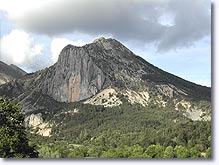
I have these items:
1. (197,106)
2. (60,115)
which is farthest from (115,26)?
(60,115)

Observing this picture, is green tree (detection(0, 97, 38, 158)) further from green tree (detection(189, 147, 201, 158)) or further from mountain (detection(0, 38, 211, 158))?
mountain (detection(0, 38, 211, 158))

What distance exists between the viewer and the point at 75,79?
85562mm

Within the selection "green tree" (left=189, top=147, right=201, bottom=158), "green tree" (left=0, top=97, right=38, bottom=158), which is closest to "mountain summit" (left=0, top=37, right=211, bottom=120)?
"green tree" (left=0, top=97, right=38, bottom=158)

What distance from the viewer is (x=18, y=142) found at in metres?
6.16

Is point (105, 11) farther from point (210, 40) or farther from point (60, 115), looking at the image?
point (60, 115)

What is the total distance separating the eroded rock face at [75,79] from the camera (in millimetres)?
84750

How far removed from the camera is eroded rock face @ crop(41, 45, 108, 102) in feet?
278

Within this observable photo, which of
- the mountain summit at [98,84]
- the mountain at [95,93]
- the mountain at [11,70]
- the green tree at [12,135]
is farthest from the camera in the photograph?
the mountain summit at [98,84]

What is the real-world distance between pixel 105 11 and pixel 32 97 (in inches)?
3063

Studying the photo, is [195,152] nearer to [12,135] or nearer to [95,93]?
[12,135]

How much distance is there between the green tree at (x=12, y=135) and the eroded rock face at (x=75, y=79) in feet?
250

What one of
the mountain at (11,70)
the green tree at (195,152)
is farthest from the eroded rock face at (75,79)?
the green tree at (195,152)

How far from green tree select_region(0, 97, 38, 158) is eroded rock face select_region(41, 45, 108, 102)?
7611 centimetres

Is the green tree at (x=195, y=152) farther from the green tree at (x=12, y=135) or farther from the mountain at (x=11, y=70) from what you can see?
the mountain at (x=11, y=70)
